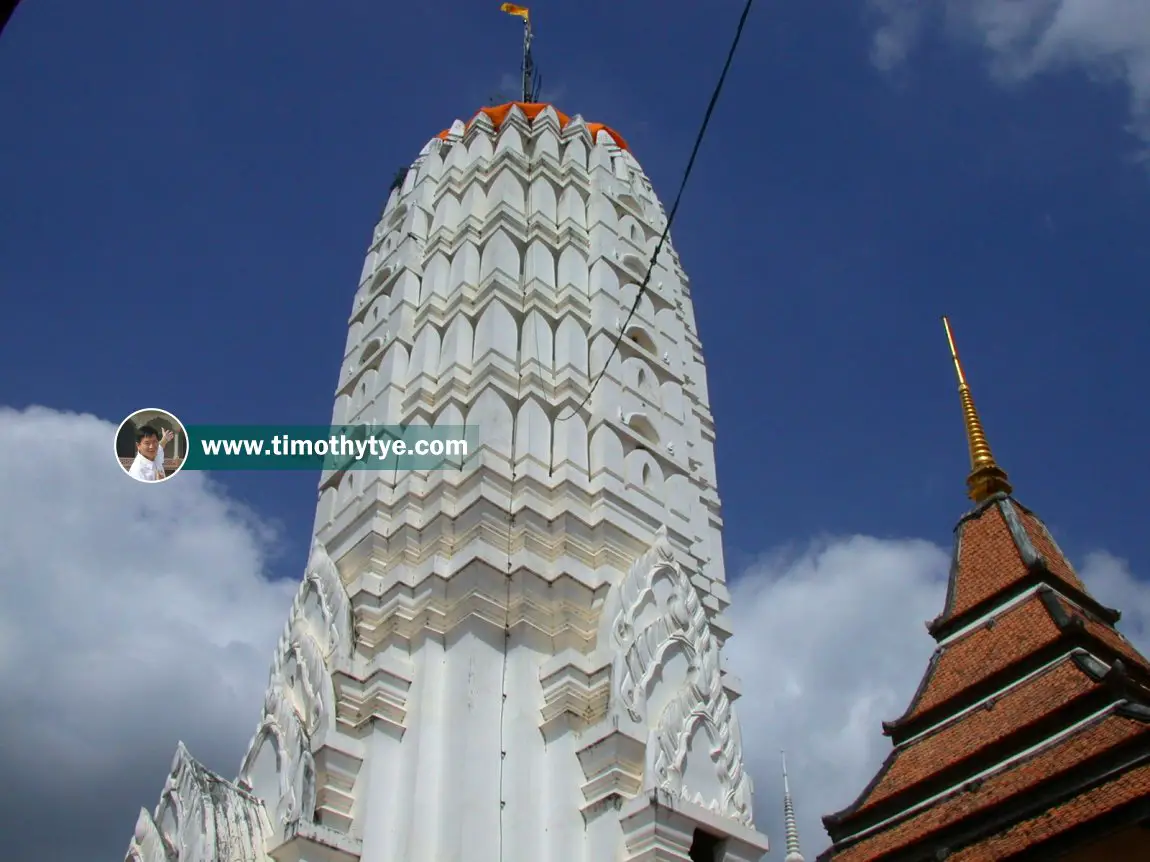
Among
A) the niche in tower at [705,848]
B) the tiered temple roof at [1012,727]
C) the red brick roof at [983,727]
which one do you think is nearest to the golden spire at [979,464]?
the tiered temple roof at [1012,727]

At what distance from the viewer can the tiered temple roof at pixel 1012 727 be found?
14234 millimetres

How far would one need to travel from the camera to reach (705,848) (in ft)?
38.4

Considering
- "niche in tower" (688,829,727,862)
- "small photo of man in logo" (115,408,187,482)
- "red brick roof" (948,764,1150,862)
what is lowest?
"niche in tower" (688,829,727,862)

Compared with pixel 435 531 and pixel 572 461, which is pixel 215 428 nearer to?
pixel 435 531

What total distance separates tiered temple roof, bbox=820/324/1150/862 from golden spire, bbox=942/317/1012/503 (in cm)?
4

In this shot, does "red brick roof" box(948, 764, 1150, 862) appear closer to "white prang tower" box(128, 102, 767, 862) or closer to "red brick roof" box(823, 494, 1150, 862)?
"red brick roof" box(823, 494, 1150, 862)

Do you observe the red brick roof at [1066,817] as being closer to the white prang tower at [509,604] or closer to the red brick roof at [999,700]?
the red brick roof at [999,700]

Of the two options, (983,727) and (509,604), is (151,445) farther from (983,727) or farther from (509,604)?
(983,727)

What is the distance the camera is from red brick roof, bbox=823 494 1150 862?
15602mm

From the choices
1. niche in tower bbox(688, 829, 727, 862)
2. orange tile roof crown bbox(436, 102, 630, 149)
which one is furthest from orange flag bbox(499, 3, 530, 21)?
niche in tower bbox(688, 829, 727, 862)

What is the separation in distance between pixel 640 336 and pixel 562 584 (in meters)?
5.57

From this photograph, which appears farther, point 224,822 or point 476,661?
point 476,661

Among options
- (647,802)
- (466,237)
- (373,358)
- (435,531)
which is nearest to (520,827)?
(647,802)

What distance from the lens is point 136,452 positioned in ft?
47.0
